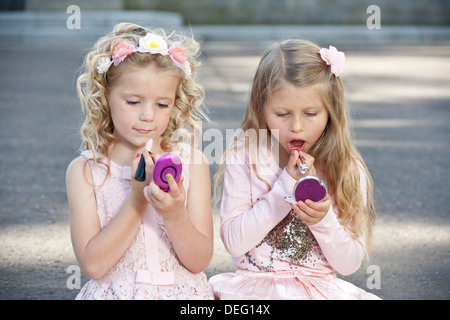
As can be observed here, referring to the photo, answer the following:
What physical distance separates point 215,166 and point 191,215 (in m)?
2.76

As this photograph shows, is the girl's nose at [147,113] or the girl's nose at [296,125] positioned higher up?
the girl's nose at [147,113]

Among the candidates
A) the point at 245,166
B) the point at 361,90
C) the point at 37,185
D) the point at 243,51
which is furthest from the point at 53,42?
the point at 245,166

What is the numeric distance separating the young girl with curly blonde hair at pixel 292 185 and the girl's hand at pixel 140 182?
0.39 m

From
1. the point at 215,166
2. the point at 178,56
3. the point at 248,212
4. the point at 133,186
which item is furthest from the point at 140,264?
the point at 215,166

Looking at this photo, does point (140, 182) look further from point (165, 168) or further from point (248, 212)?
point (248, 212)

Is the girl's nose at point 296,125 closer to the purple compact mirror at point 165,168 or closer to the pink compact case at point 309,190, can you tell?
the pink compact case at point 309,190

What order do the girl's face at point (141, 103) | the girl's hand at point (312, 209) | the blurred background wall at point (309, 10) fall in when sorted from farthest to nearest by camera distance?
the blurred background wall at point (309, 10)
the girl's face at point (141, 103)
the girl's hand at point (312, 209)

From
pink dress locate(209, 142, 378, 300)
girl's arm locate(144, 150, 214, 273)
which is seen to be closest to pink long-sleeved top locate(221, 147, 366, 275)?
pink dress locate(209, 142, 378, 300)

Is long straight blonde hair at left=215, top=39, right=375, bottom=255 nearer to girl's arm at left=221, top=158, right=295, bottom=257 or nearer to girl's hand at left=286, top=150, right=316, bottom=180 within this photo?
girl's arm at left=221, top=158, right=295, bottom=257

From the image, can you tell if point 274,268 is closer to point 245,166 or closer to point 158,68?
point 245,166

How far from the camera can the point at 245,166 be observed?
112 inches

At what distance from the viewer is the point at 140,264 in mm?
2629

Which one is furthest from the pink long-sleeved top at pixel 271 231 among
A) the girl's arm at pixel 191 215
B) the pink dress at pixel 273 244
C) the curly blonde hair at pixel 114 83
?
the curly blonde hair at pixel 114 83

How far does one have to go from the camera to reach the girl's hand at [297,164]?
2.57 metres
